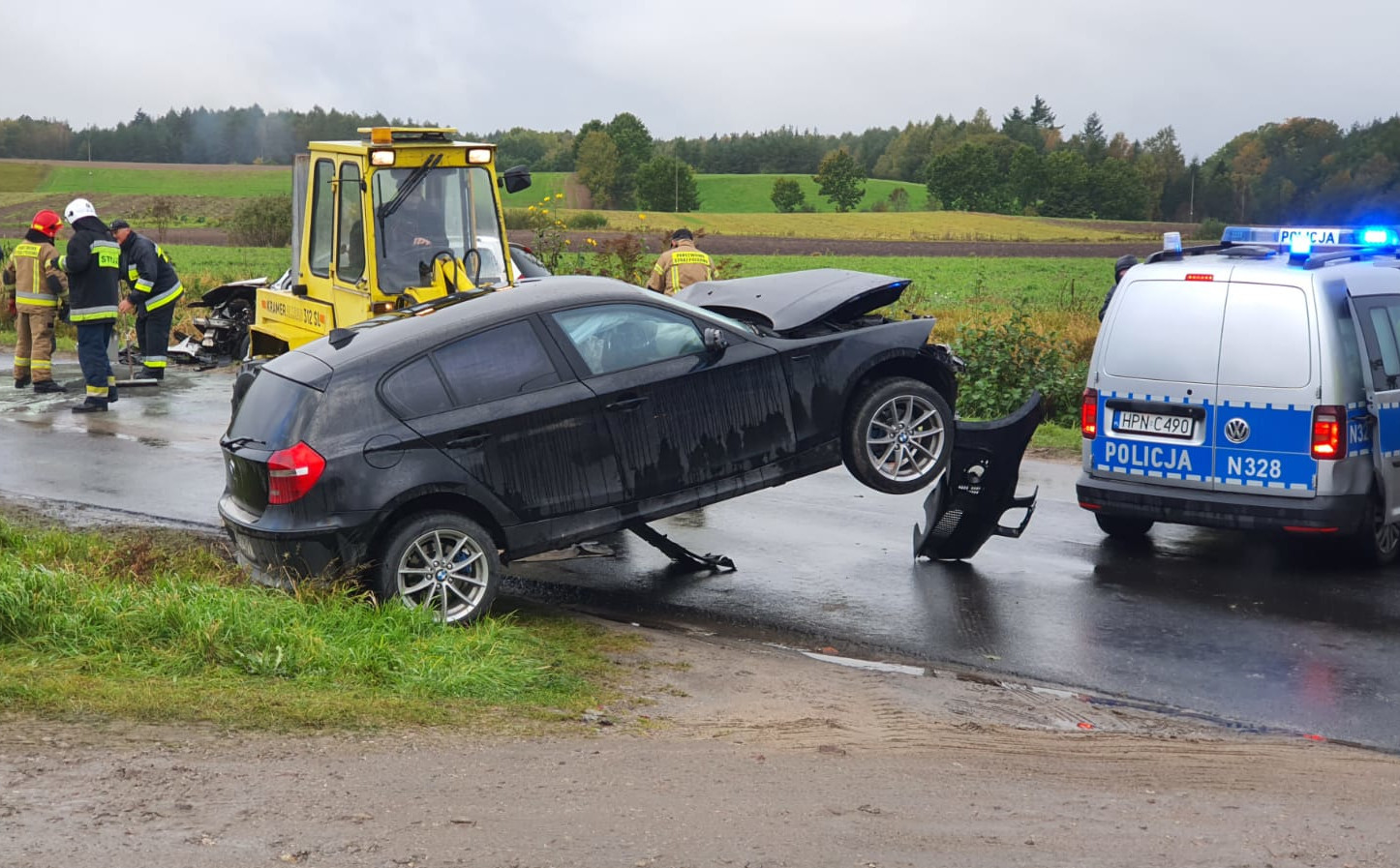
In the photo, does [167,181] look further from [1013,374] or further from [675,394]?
[675,394]

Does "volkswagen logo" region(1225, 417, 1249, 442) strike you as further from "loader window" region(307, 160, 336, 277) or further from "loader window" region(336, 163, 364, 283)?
"loader window" region(307, 160, 336, 277)

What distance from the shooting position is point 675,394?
8219 mm

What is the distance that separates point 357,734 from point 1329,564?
684 centimetres

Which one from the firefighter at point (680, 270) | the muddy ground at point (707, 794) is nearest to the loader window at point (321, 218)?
the firefighter at point (680, 270)

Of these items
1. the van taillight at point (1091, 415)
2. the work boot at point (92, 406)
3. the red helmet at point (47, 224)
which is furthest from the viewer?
the red helmet at point (47, 224)

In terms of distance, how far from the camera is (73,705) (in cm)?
577

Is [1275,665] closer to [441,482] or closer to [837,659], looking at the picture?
[837,659]

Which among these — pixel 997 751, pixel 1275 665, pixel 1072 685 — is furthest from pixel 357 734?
pixel 1275 665

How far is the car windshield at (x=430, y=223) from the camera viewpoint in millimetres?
11648

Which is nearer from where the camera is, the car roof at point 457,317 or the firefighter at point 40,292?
the car roof at point 457,317

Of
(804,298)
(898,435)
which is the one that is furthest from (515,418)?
(898,435)

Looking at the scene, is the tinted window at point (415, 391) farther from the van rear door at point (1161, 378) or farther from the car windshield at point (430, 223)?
the van rear door at point (1161, 378)

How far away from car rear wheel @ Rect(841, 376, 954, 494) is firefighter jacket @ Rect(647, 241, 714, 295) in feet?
15.4

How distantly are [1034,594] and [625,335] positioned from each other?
2.98 meters
